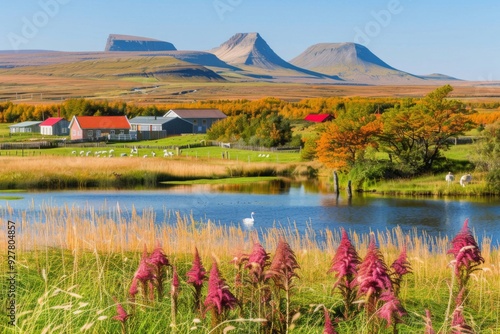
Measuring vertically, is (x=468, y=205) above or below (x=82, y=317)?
below

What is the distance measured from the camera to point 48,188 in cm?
5125

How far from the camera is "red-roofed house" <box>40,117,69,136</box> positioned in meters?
115

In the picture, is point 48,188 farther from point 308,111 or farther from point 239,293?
point 308,111

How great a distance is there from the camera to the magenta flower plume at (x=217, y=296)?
23.6 feet

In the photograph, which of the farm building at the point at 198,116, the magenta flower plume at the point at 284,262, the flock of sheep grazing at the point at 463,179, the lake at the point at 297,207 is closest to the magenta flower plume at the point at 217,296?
the magenta flower plume at the point at 284,262

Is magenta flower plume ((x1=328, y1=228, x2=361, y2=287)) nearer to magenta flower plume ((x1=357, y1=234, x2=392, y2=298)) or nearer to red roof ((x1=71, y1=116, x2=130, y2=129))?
magenta flower plume ((x1=357, y1=234, x2=392, y2=298))

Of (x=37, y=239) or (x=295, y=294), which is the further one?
(x=37, y=239)

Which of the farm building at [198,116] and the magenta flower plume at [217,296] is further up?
the magenta flower plume at [217,296]

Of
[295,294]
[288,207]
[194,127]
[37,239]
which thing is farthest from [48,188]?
[194,127]

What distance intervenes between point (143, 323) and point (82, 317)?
0.94m

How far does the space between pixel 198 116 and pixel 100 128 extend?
63.9ft

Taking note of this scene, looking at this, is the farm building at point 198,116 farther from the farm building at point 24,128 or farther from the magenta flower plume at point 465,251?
the magenta flower plume at point 465,251

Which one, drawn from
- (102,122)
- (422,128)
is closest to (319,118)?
(102,122)

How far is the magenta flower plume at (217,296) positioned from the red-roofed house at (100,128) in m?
97.7
